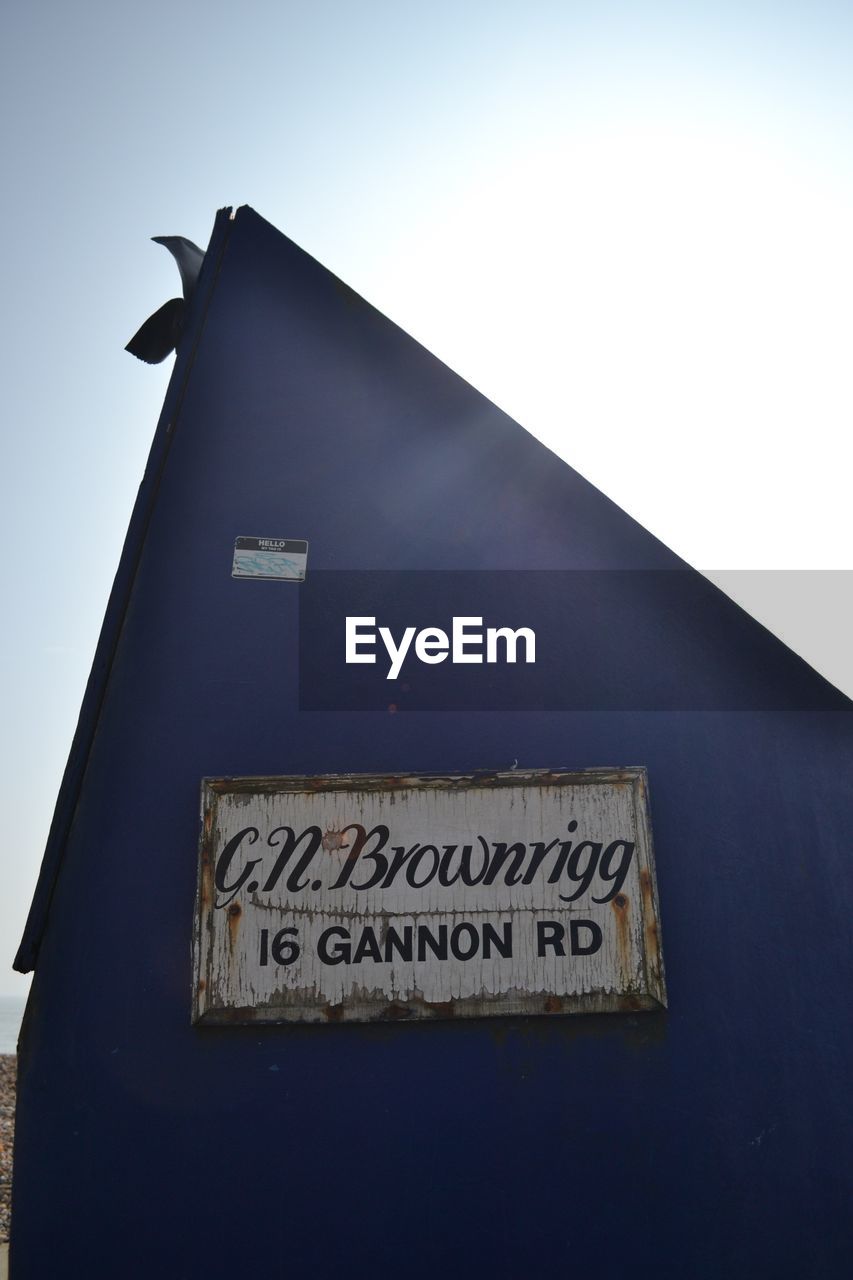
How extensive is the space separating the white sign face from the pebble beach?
220cm

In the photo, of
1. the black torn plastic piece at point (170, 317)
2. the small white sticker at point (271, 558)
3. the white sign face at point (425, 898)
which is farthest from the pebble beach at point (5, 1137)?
the black torn plastic piece at point (170, 317)

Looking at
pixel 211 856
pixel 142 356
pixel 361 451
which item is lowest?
pixel 211 856

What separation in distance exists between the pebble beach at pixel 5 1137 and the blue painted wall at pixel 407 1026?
1.90 meters

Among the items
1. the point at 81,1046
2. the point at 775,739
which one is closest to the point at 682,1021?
the point at 775,739

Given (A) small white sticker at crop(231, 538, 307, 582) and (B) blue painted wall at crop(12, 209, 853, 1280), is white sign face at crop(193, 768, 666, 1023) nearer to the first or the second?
(B) blue painted wall at crop(12, 209, 853, 1280)

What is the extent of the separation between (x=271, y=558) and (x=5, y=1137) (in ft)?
39.1

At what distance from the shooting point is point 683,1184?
262cm

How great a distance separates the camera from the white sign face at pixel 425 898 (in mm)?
2723

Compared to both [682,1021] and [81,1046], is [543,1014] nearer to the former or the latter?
[682,1021]

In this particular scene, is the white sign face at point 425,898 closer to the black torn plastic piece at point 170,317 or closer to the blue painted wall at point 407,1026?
the blue painted wall at point 407,1026

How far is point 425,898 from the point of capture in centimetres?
280

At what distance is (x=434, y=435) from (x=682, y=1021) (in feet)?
7.22

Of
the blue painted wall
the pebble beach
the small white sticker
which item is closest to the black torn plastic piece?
the blue painted wall

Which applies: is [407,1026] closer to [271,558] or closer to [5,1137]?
[271,558]
